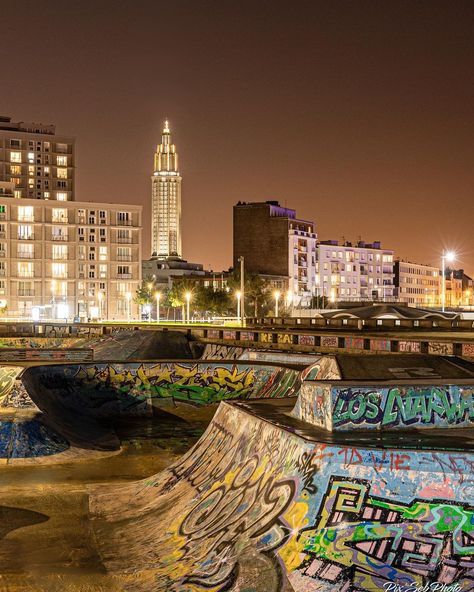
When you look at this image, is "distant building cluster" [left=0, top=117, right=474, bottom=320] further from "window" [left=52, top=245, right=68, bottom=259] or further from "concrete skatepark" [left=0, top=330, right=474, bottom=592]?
"concrete skatepark" [left=0, top=330, right=474, bottom=592]

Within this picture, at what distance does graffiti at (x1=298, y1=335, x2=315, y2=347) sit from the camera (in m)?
43.4

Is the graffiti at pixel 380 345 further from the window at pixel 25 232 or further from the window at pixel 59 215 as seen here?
the window at pixel 59 215

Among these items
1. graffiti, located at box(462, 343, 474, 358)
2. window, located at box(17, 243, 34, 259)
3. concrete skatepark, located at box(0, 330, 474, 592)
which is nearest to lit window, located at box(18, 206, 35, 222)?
window, located at box(17, 243, 34, 259)

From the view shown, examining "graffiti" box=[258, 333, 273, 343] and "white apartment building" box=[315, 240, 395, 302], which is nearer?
"graffiti" box=[258, 333, 273, 343]

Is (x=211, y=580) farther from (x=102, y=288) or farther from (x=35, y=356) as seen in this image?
(x=102, y=288)

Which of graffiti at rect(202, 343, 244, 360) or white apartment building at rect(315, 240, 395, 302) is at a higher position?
white apartment building at rect(315, 240, 395, 302)

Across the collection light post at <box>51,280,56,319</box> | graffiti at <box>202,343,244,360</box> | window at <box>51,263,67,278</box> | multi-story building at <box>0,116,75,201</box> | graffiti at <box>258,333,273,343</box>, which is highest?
multi-story building at <box>0,116,75,201</box>

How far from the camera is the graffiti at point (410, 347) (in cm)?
3488

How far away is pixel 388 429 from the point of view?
12.0m

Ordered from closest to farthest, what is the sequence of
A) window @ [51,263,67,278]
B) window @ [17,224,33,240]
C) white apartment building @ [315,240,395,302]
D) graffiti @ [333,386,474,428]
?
1. graffiti @ [333,386,474,428]
2. window @ [17,224,33,240]
3. window @ [51,263,67,278]
4. white apartment building @ [315,240,395,302]

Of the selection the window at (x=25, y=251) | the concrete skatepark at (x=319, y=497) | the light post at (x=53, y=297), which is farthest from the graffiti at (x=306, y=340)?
the window at (x=25, y=251)

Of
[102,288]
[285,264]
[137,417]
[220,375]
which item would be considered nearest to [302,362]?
[220,375]

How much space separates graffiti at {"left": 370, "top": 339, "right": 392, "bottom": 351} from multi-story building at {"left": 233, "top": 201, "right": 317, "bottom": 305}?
10795 cm

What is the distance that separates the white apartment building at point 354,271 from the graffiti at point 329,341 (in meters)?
111
